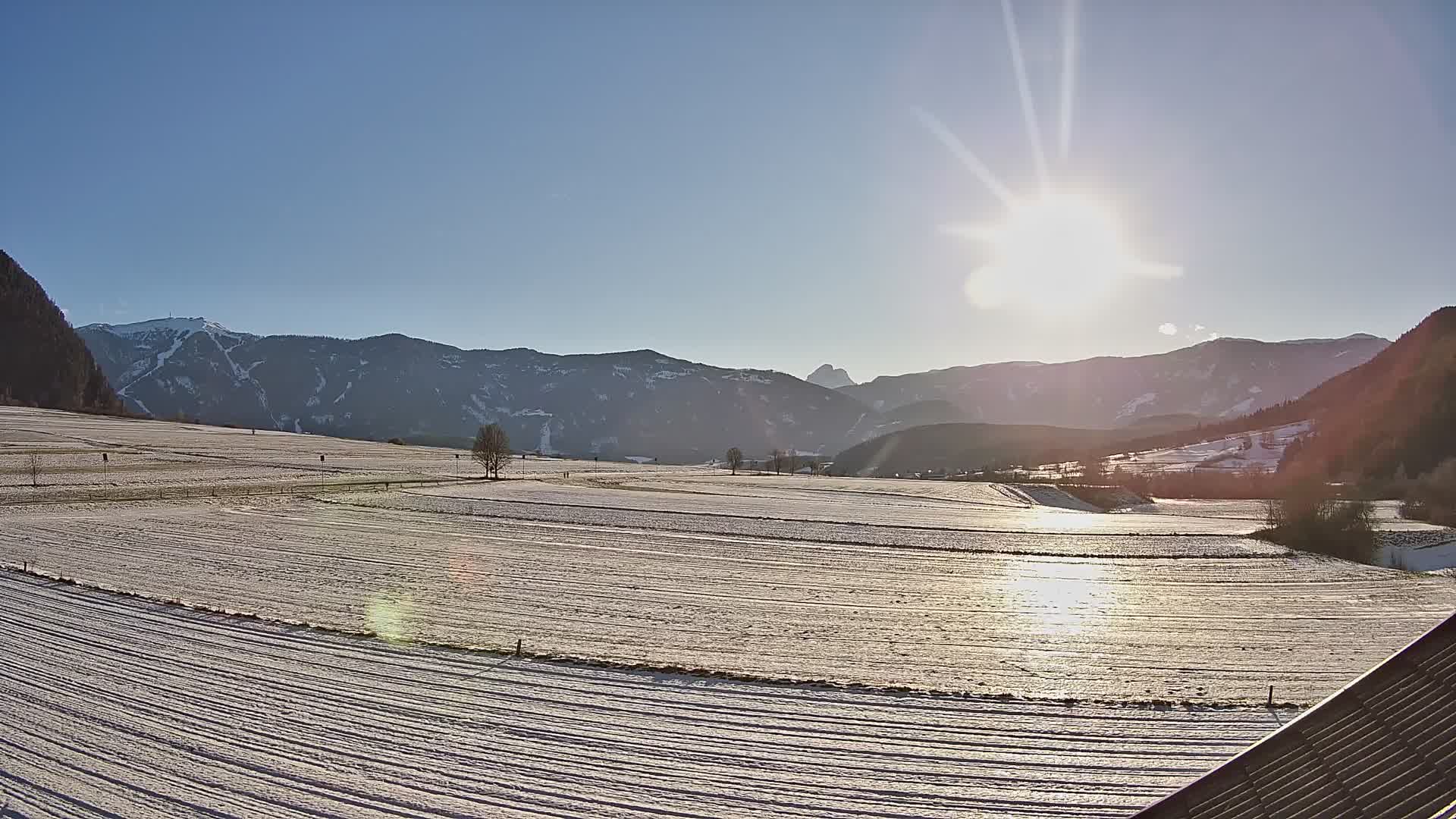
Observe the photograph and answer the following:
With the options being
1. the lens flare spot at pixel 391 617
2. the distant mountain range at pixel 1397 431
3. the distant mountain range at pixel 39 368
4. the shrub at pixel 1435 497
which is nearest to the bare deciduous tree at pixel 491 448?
the lens flare spot at pixel 391 617

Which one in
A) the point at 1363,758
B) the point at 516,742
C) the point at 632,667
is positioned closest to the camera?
the point at 1363,758

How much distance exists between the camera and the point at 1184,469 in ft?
578

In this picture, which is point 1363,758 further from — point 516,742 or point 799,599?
point 799,599

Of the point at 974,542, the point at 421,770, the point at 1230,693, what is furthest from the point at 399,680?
the point at 974,542

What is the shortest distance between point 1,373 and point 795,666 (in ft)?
784

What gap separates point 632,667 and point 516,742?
5.09 metres

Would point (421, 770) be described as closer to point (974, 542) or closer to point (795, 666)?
point (795, 666)

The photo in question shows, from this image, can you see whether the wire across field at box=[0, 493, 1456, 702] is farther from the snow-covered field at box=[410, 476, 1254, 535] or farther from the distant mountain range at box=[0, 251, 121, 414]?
the distant mountain range at box=[0, 251, 121, 414]

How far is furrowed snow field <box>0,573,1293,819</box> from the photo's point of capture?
11891 millimetres

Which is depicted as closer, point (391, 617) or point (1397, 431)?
point (391, 617)

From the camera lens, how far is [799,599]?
2883cm

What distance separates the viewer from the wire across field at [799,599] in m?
20.2

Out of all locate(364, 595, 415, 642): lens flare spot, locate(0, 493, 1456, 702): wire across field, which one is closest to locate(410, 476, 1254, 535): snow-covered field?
locate(0, 493, 1456, 702): wire across field

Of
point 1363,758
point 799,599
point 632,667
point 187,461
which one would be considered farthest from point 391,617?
point 187,461
